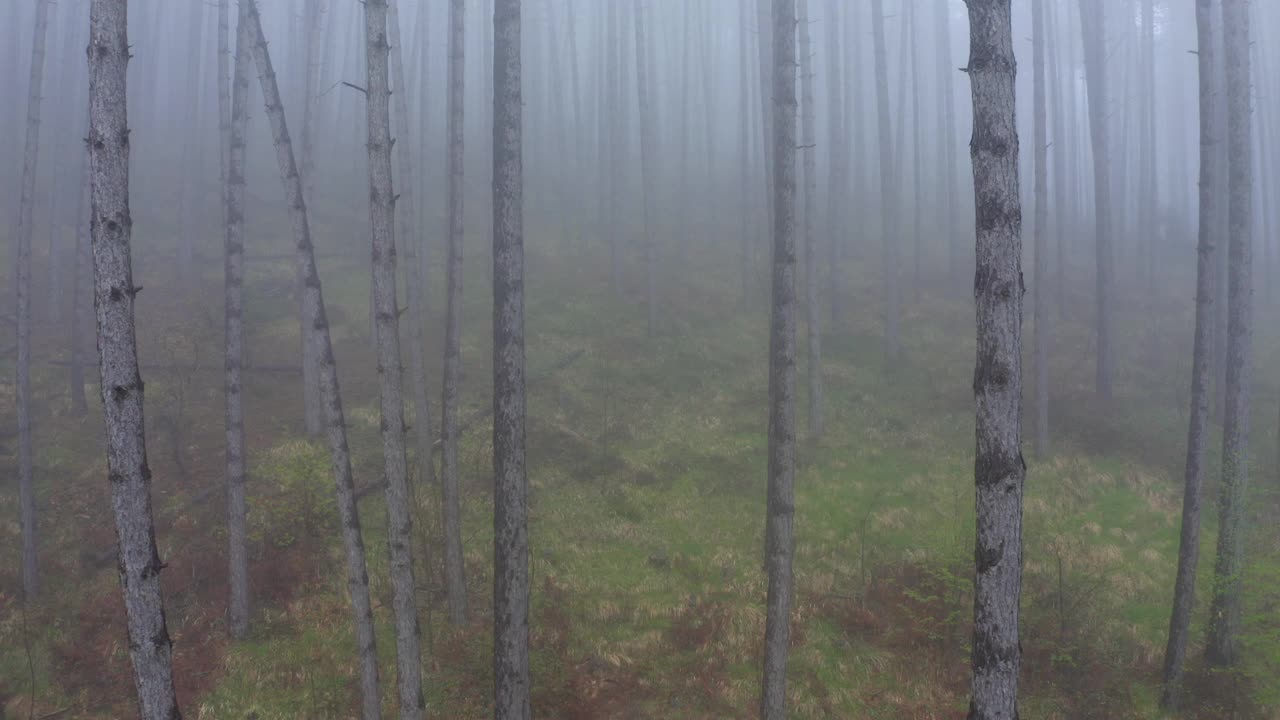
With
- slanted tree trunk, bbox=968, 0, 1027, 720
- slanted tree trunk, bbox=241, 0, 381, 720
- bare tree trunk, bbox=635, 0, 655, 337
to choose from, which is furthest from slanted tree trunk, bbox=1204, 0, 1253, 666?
bare tree trunk, bbox=635, 0, 655, 337

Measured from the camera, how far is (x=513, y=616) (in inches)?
294

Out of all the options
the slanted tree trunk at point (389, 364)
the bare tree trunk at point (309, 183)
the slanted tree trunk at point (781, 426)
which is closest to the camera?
the slanted tree trunk at point (389, 364)

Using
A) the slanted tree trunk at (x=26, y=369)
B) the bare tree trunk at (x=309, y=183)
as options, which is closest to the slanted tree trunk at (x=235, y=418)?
the bare tree trunk at (x=309, y=183)

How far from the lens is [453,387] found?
11031 millimetres

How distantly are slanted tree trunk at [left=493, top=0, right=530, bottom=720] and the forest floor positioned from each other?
204cm

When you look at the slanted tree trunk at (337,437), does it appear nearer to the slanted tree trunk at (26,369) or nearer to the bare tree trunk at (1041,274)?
the slanted tree trunk at (26,369)

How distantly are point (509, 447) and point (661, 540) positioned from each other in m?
6.92

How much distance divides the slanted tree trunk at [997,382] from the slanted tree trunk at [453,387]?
7.59 meters

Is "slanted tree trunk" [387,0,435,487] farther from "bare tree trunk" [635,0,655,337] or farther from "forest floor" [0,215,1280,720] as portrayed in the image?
"bare tree trunk" [635,0,655,337]

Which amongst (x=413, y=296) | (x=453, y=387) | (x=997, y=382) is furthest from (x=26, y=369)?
(x=997, y=382)

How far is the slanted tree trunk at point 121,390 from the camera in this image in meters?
4.61

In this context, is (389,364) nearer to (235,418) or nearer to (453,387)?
(453,387)

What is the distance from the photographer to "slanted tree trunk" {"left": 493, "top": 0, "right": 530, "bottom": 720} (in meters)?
7.43

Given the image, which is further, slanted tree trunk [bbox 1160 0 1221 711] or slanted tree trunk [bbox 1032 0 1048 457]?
slanted tree trunk [bbox 1032 0 1048 457]
